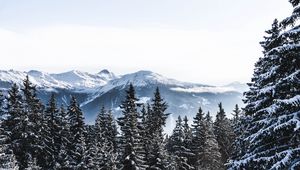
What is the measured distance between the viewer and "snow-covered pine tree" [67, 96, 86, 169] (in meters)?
51.0

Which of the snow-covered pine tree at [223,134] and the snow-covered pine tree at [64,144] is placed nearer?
the snow-covered pine tree at [64,144]

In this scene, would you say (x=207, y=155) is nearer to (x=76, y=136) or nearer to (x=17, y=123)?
(x=76, y=136)

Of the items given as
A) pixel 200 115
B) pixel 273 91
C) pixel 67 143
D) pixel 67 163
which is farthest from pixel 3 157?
pixel 200 115

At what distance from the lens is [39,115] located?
5378 centimetres

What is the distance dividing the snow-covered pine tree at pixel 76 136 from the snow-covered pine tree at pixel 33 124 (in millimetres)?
3919

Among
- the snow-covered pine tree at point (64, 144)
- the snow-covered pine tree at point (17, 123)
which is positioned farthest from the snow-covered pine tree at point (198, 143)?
the snow-covered pine tree at point (17, 123)

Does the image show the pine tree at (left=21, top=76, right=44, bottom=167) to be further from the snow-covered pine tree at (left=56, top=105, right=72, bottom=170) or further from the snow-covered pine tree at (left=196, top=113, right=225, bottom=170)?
the snow-covered pine tree at (left=196, top=113, right=225, bottom=170)

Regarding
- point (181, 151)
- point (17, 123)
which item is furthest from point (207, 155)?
point (17, 123)

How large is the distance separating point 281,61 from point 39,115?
43100mm

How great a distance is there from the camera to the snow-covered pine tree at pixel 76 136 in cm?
5103

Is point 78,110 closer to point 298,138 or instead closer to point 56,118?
point 56,118

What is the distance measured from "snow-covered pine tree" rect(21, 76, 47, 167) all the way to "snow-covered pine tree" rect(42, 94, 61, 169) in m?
1.45

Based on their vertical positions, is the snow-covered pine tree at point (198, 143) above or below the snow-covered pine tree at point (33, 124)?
below

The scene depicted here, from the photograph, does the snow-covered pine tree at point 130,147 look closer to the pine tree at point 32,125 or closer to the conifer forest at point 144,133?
the conifer forest at point 144,133
